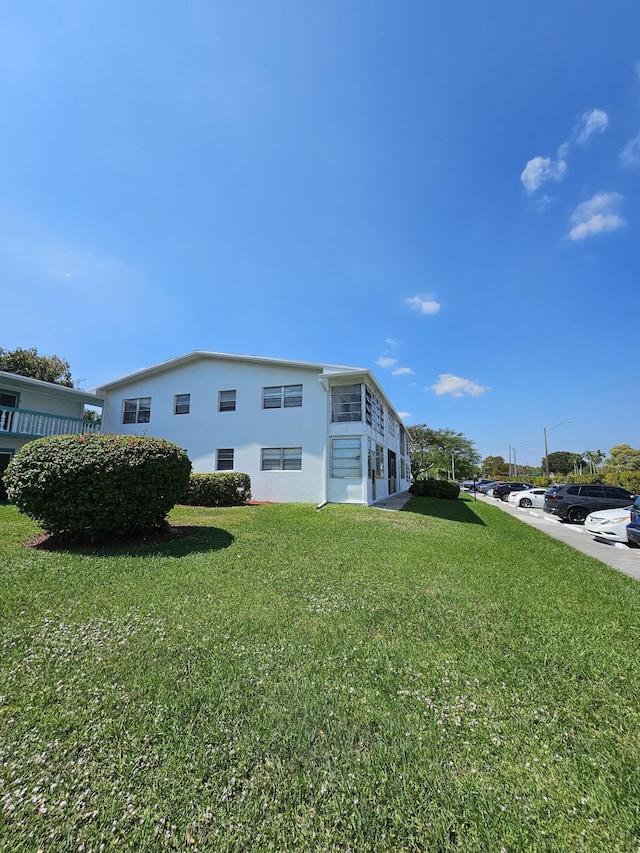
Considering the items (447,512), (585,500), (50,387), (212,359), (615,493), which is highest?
(212,359)

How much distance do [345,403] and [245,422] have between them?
461cm

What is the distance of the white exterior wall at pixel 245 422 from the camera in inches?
578

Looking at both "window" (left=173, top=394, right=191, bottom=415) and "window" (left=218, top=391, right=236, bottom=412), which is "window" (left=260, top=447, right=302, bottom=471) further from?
"window" (left=173, top=394, right=191, bottom=415)

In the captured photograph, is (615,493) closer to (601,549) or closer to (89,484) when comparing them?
(601,549)

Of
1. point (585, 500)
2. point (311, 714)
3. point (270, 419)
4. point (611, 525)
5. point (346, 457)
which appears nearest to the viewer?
point (311, 714)

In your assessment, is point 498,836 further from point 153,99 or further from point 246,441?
point 246,441

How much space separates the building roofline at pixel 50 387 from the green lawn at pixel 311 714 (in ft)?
38.9

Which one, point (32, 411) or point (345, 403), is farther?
point (345, 403)

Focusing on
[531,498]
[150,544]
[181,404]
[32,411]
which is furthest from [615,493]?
[32,411]

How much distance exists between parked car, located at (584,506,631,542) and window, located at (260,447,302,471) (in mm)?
10174

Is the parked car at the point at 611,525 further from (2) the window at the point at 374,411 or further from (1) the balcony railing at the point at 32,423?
(1) the balcony railing at the point at 32,423

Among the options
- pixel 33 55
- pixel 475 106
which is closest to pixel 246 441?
pixel 33 55

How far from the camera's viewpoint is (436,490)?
23953 millimetres

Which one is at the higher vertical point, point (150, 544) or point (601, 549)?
point (150, 544)
